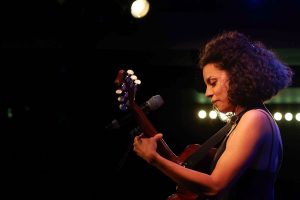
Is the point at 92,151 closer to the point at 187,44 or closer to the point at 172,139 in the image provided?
the point at 172,139

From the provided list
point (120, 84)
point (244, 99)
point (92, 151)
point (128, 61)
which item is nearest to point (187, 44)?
point (128, 61)

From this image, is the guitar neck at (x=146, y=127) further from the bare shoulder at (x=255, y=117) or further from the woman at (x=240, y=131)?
the bare shoulder at (x=255, y=117)

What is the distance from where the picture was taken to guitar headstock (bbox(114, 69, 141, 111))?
94.3 inches

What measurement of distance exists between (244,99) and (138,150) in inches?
20.8

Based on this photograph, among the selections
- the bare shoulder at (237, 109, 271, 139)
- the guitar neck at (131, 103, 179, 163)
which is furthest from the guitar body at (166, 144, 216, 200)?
the bare shoulder at (237, 109, 271, 139)

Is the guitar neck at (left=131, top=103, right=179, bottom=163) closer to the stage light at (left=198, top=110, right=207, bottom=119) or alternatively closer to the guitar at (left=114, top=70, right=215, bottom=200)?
the guitar at (left=114, top=70, right=215, bottom=200)

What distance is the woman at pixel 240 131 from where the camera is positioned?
1753 mm

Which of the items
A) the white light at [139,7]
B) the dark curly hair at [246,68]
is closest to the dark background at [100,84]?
the white light at [139,7]

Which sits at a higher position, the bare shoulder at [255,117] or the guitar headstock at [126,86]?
the guitar headstock at [126,86]

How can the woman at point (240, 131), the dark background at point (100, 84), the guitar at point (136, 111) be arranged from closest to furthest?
the woman at point (240, 131)
the guitar at point (136, 111)
the dark background at point (100, 84)

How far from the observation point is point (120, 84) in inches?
94.5

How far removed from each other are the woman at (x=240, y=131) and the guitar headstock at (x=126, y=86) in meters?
0.47

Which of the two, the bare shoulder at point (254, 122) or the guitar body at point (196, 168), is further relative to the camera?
the guitar body at point (196, 168)

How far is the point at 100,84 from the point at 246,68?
308 cm
